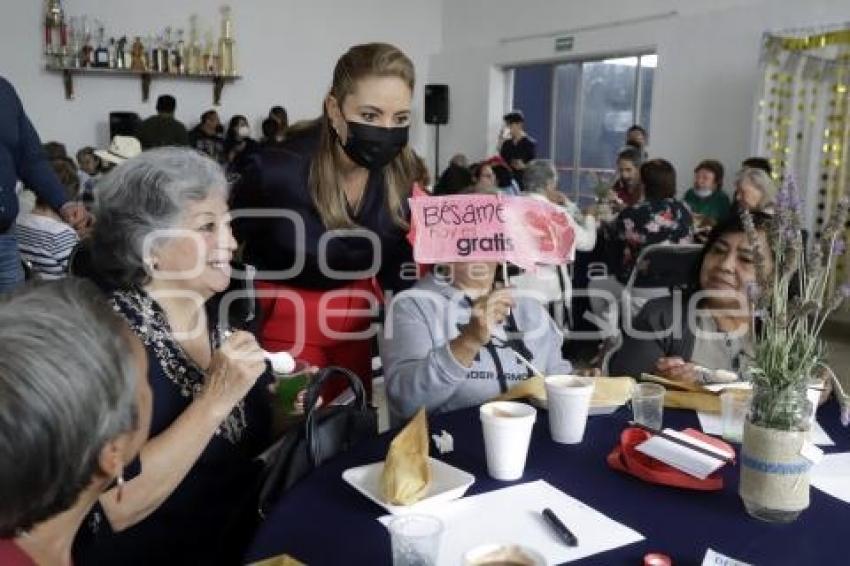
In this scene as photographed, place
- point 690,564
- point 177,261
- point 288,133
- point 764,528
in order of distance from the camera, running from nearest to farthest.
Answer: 1. point 690,564
2. point 764,528
3. point 177,261
4. point 288,133

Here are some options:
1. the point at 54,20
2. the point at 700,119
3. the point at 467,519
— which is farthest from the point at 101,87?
the point at 467,519

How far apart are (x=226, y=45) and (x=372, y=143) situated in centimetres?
772

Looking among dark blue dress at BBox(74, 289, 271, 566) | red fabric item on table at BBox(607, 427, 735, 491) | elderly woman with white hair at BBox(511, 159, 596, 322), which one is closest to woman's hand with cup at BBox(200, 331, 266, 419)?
dark blue dress at BBox(74, 289, 271, 566)

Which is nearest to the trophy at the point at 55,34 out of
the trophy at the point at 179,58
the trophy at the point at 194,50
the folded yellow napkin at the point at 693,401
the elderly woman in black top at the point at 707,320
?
the trophy at the point at 179,58

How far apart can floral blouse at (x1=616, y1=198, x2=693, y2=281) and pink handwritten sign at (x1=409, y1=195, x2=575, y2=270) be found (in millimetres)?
3117

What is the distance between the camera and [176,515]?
1.60 meters

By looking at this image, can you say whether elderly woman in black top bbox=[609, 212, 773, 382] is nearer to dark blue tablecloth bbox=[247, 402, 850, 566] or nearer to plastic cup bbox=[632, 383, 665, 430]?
plastic cup bbox=[632, 383, 665, 430]

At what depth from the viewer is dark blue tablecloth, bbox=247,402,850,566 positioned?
1.17 metres

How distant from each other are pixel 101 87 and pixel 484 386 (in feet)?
26.3

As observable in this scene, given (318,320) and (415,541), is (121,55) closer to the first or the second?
(318,320)

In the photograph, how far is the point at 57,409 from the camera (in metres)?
0.87

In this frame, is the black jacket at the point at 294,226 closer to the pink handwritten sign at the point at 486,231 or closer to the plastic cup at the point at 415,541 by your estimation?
the pink handwritten sign at the point at 486,231

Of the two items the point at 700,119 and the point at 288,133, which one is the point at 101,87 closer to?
the point at 700,119

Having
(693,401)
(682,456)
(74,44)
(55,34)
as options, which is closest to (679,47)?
(74,44)
